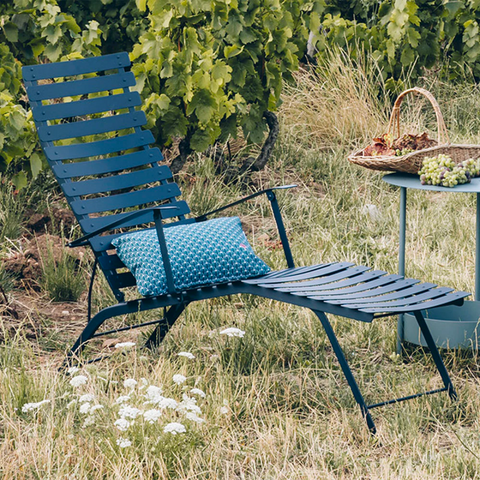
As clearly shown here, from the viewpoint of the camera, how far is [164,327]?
10.5 feet

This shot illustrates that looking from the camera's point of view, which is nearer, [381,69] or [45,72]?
[45,72]

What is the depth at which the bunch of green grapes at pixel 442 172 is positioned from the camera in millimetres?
2865

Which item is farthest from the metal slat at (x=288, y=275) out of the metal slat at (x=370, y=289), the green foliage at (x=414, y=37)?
the green foliage at (x=414, y=37)

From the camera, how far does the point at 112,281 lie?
3.14 meters

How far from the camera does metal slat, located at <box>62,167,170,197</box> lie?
3.41 metres

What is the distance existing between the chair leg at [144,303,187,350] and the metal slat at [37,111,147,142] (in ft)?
3.21

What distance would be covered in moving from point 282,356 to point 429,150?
39.4 inches

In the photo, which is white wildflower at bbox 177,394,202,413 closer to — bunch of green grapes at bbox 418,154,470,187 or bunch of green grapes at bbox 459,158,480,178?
bunch of green grapes at bbox 418,154,470,187

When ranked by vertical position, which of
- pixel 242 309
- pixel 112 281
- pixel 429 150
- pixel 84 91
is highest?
pixel 84 91

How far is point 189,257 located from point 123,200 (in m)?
0.71

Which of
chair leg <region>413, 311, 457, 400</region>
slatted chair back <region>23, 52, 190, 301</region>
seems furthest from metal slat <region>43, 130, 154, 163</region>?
chair leg <region>413, 311, 457, 400</region>

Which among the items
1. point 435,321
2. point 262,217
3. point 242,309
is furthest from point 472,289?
point 262,217

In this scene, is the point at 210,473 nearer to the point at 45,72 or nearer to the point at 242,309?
the point at 242,309

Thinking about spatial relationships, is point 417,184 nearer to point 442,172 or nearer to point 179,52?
point 442,172
